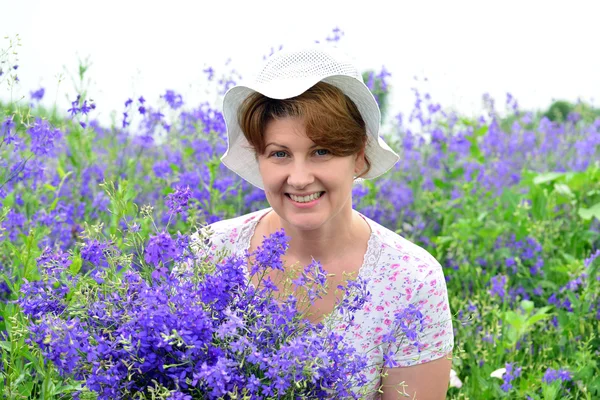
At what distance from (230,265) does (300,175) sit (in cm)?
59

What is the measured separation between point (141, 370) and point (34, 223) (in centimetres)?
181

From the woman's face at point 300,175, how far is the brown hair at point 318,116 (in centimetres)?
2

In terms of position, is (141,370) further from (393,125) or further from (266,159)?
(393,125)

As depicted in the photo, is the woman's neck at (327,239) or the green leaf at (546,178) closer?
the woman's neck at (327,239)

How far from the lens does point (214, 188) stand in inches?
146

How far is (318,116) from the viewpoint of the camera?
2082mm

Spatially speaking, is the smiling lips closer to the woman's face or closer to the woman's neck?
the woman's face

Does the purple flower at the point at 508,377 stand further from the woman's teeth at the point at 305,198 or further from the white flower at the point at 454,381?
the woman's teeth at the point at 305,198

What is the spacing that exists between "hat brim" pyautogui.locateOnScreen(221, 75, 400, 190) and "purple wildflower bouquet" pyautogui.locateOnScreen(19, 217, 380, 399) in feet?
2.11

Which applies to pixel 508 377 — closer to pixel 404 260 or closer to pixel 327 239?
pixel 404 260

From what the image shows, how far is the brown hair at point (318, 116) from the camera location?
2.08 meters

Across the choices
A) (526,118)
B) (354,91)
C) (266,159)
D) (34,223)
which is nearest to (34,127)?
(34,223)

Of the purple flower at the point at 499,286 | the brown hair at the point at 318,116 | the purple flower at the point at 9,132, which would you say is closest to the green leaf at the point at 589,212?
the purple flower at the point at 499,286

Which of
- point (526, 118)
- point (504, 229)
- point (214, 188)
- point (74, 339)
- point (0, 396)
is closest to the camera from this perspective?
point (74, 339)
